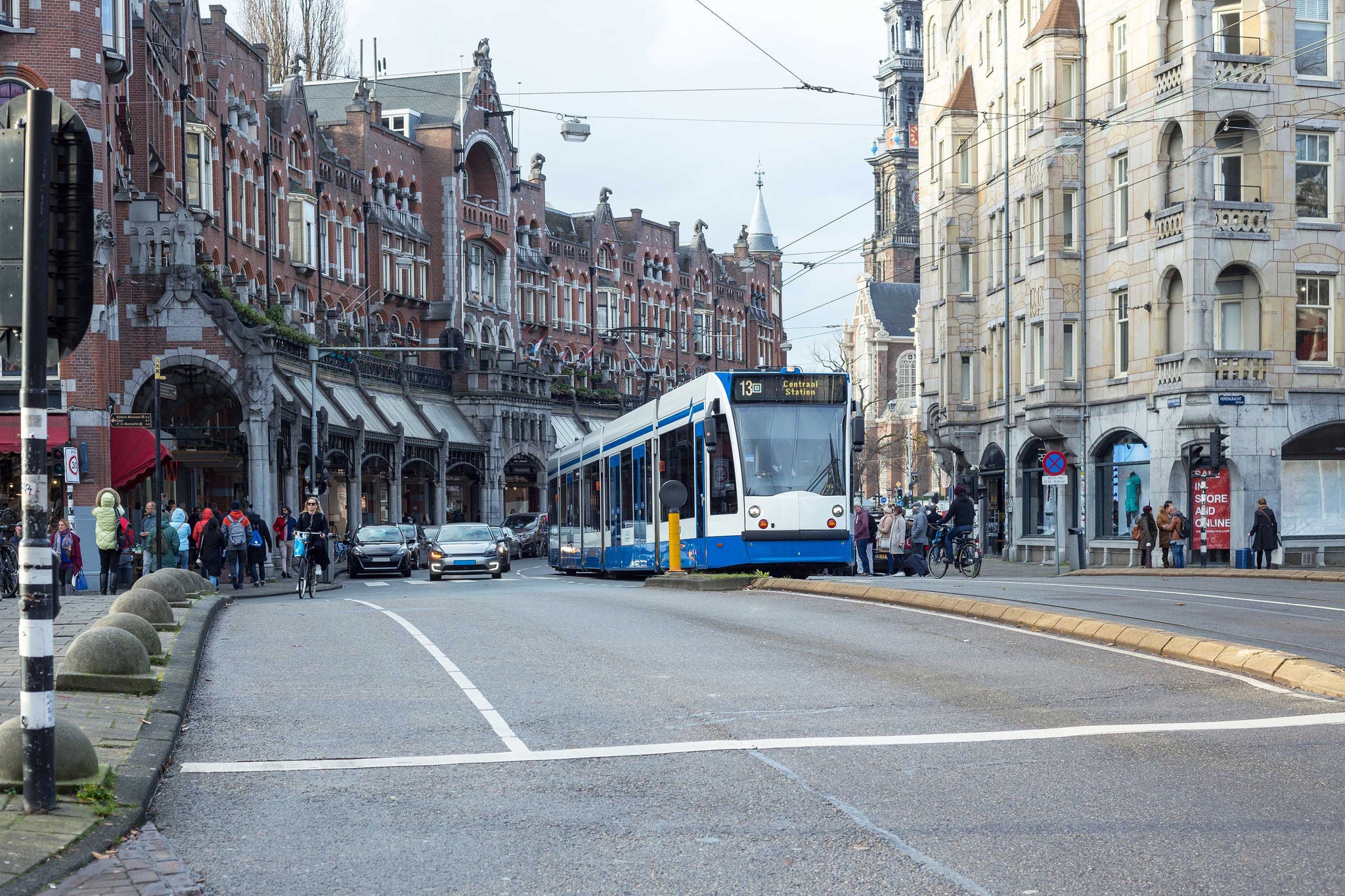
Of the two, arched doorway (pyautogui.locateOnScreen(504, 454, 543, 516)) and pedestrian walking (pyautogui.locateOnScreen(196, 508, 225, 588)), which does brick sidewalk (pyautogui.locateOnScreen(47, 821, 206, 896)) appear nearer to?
pedestrian walking (pyautogui.locateOnScreen(196, 508, 225, 588))

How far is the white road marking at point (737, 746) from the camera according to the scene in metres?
8.77

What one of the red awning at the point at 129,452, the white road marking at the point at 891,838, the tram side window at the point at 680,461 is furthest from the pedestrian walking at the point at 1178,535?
the white road marking at the point at 891,838

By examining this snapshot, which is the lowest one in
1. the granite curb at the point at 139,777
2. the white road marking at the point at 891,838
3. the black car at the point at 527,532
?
the black car at the point at 527,532

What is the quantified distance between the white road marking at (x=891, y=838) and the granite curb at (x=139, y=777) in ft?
9.97

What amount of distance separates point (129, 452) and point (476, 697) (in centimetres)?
2832

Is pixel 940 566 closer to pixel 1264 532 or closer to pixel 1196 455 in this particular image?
pixel 1264 532

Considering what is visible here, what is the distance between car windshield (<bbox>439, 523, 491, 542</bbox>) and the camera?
3853cm

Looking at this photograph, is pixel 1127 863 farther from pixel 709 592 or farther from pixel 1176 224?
pixel 1176 224

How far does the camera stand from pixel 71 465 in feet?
101

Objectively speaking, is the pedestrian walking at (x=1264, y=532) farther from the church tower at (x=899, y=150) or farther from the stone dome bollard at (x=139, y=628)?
the church tower at (x=899, y=150)

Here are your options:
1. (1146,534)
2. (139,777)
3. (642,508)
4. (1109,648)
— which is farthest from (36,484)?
(1146,534)

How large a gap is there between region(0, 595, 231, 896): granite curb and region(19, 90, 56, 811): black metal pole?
0.40 m

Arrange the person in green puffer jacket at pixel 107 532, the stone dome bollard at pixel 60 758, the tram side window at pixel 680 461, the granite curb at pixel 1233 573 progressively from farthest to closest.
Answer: the granite curb at pixel 1233 573 < the person in green puffer jacket at pixel 107 532 < the tram side window at pixel 680 461 < the stone dome bollard at pixel 60 758

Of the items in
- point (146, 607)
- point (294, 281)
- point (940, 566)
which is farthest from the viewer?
point (294, 281)
